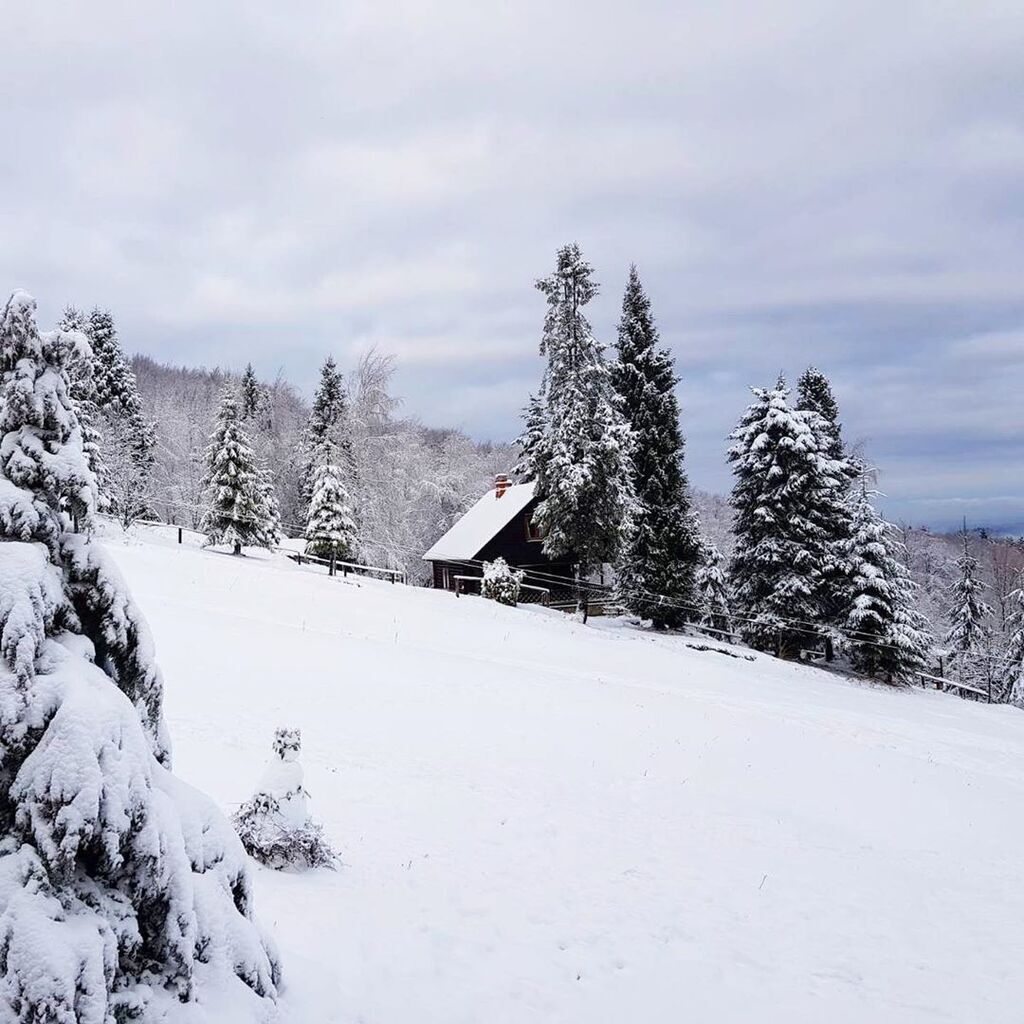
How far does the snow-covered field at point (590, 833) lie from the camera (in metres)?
6.52

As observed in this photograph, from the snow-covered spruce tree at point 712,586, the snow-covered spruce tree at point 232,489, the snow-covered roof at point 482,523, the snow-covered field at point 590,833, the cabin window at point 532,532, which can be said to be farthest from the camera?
the cabin window at point 532,532

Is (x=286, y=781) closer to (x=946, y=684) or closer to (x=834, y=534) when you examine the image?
(x=834, y=534)

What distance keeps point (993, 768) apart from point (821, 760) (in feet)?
19.1

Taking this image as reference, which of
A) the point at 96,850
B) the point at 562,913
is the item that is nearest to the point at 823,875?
the point at 562,913

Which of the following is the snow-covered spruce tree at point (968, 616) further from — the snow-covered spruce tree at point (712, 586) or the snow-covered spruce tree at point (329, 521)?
the snow-covered spruce tree at point (329, 521)

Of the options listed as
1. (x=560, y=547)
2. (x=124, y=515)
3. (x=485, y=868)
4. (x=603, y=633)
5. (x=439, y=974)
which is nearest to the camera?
(x=439, y=974)

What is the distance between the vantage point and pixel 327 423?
47.7 m

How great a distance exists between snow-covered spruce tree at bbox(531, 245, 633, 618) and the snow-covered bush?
23.0 m

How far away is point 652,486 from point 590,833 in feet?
80.0

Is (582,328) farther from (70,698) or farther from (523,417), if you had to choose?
(70,698)

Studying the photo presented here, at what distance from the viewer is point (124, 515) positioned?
37.5 meters

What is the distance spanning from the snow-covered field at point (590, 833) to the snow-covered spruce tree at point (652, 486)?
10.6 metres

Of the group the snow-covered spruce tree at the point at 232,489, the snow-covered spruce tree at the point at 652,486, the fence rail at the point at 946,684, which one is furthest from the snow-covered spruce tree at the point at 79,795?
the fence rail at the point at 946,684

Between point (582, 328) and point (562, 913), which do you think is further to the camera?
point (582, 328)
